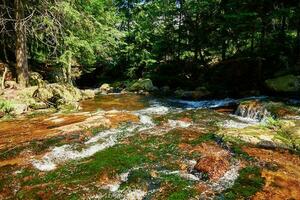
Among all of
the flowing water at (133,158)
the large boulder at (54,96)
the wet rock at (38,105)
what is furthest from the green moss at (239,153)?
the wet rock at (38,105)

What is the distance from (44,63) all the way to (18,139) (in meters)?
17.8

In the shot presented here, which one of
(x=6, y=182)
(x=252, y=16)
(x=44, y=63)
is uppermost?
(x=252, y=16)

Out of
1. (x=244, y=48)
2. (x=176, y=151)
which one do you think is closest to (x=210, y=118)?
(x=176, y=151)

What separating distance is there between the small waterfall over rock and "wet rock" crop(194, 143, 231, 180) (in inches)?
251

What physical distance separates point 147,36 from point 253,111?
78.2 feet

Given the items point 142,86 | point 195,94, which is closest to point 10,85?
point 195,94

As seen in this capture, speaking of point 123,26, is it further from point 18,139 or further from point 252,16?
point 18,139

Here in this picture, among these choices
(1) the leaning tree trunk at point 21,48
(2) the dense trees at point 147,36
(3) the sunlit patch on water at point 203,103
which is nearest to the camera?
(1) the leaning tree trunk at point 21,48

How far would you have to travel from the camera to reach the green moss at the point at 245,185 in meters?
7.44

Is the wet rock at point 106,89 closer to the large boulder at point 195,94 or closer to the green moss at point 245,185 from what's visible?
the large boulder at point 195,94

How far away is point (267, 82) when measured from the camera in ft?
73.3

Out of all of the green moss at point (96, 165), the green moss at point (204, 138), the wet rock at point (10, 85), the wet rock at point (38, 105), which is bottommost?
the green moss at point (96, 165)

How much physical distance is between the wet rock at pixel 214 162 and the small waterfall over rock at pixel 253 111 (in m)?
6.36

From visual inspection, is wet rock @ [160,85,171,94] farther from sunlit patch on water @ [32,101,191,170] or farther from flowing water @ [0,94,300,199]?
sunlit patch on water @ [32,101,191,170]
